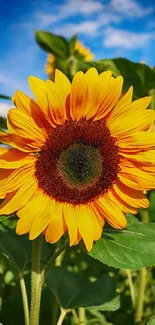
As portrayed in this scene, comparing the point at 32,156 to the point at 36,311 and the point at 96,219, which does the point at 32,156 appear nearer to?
the point at 96,219

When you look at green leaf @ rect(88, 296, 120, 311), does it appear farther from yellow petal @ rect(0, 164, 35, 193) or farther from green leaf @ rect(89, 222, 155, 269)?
yellow petal @ rect(0, 164, 35, 193)

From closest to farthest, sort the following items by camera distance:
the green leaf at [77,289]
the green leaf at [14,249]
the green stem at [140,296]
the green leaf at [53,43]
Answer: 1. the green leaf at [14,249]
2. the green leaf at [77,289]
3. the green stem at [140,296]
4. the green leaf at [53,43]

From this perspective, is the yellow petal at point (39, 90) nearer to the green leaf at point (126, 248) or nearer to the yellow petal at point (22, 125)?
the yellow petal at point (22, 125)

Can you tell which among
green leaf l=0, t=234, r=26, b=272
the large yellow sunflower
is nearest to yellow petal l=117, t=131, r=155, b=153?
the large yellow sunflower

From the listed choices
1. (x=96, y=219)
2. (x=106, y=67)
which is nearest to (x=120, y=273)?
(x=106, y=67)

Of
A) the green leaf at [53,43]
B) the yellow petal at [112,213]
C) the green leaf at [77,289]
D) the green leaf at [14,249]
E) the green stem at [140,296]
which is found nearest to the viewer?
the yellow petal at [112,213]

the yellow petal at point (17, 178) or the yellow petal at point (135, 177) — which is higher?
the yellow petal at point (17, 178)

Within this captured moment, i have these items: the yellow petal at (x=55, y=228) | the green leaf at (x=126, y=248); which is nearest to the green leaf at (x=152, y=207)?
the green leaf at (x=126, y=248)
